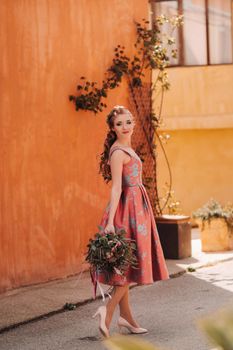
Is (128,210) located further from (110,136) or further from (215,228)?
(215,228)

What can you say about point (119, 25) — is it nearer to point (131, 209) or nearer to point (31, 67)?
point (31, 67)

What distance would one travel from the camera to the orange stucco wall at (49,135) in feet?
30.9

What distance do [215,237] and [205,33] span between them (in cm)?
850

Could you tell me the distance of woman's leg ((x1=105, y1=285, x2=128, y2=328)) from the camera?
623 cm

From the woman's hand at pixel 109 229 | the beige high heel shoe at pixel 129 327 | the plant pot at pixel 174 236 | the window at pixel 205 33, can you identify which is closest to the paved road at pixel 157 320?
the beige high heel shoe at pixel 129 327

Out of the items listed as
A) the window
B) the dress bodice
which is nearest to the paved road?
the dress bodice

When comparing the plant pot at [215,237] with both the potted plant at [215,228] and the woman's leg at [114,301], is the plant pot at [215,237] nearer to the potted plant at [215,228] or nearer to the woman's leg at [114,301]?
the potted plant at [215,228]

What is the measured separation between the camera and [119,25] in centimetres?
1193

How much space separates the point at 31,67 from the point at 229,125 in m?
10.9

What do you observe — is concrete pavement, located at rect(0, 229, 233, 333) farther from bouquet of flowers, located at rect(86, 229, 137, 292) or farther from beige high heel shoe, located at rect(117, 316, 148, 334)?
bouquet of flowers, located at rect(86, 229, 137, 292)

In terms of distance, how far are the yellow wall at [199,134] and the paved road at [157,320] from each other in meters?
10.3

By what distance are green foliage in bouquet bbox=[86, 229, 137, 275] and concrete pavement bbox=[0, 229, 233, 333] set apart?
1.34 meters

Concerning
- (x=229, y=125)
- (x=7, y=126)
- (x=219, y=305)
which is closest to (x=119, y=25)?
(x=7, y=126)

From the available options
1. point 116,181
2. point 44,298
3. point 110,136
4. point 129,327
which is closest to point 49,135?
point 44,298
